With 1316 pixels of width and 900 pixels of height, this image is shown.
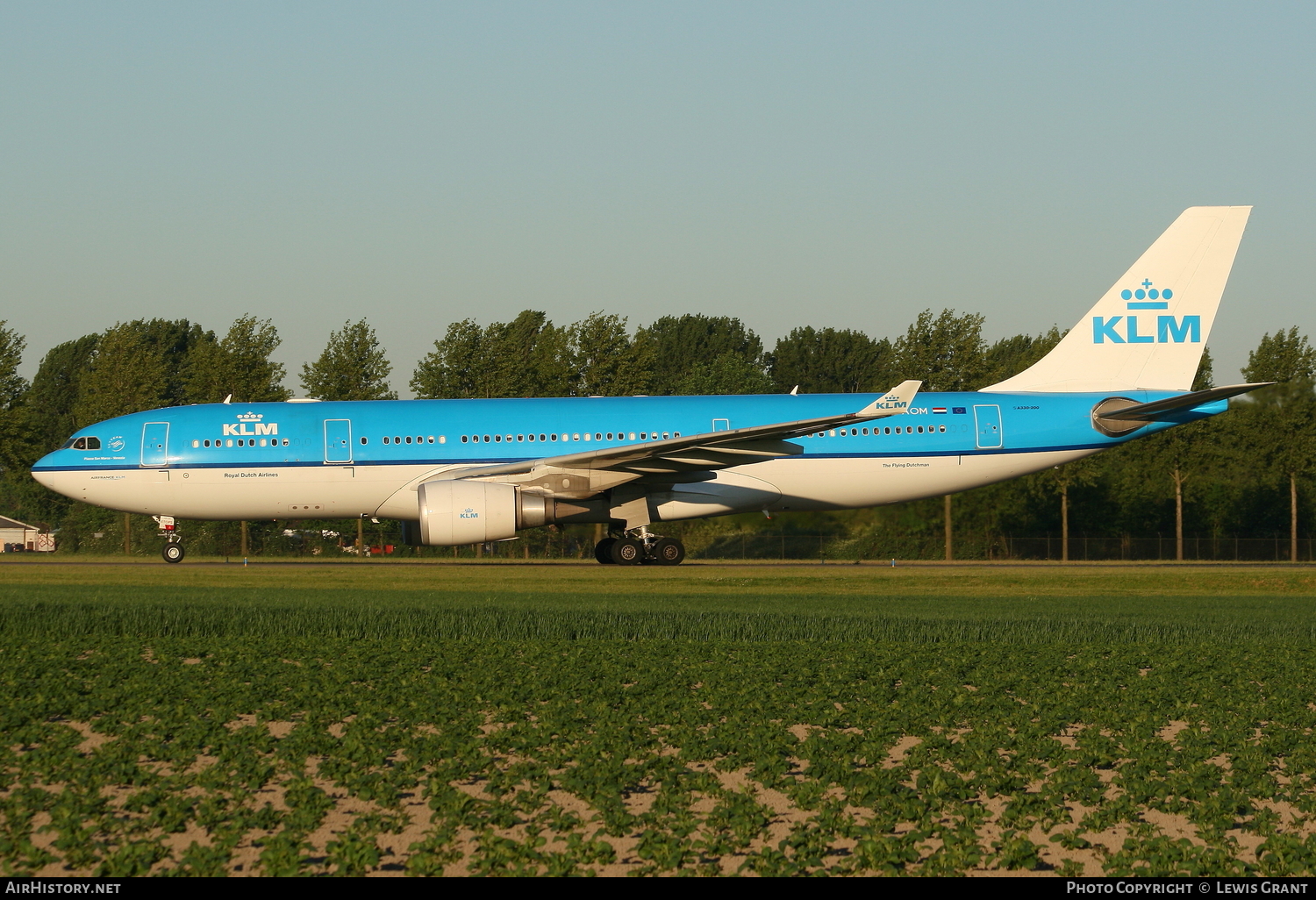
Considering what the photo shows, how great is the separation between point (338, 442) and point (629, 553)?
238 inches

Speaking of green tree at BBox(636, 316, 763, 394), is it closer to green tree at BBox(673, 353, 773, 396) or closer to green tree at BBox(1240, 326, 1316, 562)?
green tree at BBox(673, 353, 773, 396)

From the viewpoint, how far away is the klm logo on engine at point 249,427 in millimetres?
24438

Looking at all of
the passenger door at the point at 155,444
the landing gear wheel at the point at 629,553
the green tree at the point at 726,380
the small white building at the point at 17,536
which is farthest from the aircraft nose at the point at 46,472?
the small white building at the point at 17,536

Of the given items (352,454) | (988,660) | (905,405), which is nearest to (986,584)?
(905,405)

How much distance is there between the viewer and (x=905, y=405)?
69.6 ft

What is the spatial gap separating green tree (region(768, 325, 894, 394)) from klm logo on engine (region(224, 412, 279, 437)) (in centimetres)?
6020

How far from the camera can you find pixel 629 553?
81.0 ft

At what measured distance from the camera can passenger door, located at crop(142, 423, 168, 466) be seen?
79.9 ft

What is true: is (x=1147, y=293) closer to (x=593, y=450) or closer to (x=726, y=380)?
(x=593, y=450)

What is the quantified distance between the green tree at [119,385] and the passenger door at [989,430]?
96.8 ft

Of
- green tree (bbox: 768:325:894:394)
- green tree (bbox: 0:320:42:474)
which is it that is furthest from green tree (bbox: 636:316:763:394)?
green tree (bbox: 0:320:42:474)

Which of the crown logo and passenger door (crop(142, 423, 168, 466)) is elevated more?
the crown logo

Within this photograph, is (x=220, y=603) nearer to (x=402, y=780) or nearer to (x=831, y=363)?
(x=402, y=780)

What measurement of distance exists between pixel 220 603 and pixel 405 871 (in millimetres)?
10837
